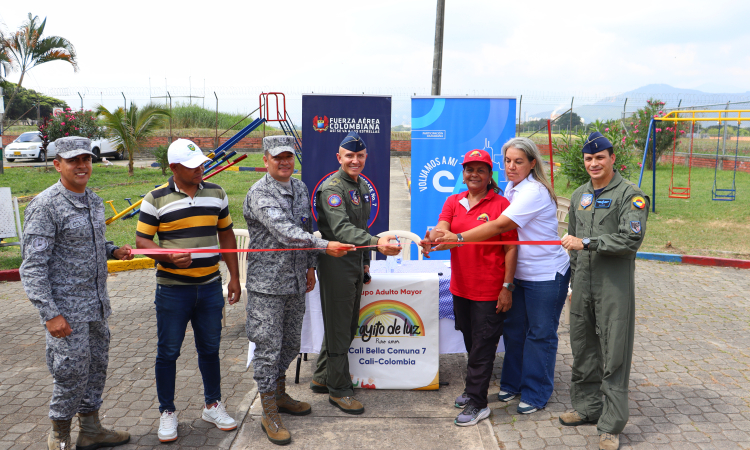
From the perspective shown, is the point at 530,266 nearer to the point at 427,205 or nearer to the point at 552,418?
the point at 552,418

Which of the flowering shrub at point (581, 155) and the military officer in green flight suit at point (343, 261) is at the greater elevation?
the flowering shrub at point (581, 155)

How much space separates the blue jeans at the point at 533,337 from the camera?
377cm

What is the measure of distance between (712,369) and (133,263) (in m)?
7.62

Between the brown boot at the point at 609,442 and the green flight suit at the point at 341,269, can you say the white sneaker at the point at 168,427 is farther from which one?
the brown boot at the point at 609,442

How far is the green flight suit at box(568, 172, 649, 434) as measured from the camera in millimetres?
3201

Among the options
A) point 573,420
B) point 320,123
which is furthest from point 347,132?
point 573,420

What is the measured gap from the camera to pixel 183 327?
346 centimetres

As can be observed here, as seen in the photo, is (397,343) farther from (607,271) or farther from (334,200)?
(607,271)

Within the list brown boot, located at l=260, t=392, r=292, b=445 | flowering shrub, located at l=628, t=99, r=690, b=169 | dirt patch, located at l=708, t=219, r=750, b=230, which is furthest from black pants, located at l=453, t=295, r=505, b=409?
flowering shrub, located at l=628, t=99, r=690, b=169

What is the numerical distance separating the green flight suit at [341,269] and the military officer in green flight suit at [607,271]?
1.42m

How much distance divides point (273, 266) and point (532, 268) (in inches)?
72.1

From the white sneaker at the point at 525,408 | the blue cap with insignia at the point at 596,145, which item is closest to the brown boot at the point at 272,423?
the white sneaker at the point at 525,408

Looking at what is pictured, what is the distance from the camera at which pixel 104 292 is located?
10.7ft

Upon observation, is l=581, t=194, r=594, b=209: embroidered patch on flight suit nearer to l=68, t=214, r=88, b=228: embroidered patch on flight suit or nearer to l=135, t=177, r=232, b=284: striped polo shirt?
l=135, t=177, r=232, b=284: striped polo shirt
